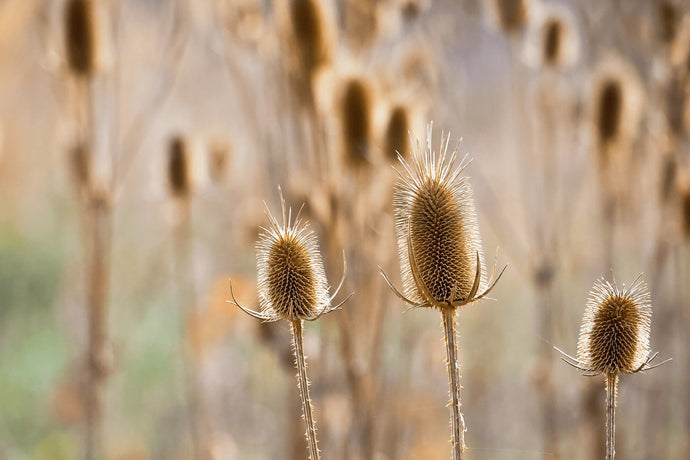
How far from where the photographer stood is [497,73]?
15.0ft

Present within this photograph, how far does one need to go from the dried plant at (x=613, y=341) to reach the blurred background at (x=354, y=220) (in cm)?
63

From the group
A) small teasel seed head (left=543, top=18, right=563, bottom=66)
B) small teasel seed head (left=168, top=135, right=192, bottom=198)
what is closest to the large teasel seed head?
small teasel seed head (left=168, top=135, right=192, bottom=198)

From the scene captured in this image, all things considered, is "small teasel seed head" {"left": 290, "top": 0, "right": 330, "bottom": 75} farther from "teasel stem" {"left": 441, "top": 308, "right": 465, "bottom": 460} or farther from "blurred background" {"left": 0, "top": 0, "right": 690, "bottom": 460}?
"teasel stem" {"left": 441, "top": 308, "right": 465, "bottom": 460}

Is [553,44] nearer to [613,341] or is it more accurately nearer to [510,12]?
[510,12]

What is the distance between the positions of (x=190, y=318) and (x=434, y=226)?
199 cm

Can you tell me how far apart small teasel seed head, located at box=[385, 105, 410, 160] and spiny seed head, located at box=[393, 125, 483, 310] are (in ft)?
3.47

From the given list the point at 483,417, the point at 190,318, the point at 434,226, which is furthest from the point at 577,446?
the point at 434,226

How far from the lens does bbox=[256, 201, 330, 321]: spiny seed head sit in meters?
1.04

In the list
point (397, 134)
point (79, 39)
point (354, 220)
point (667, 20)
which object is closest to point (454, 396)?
point (354, 220)

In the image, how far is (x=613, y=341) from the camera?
0.99m

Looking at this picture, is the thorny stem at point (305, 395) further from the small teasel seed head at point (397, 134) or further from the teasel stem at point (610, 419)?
the small teasel seed head at point (397, 134)

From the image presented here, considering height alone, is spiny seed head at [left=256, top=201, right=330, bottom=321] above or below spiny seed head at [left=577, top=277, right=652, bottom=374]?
above

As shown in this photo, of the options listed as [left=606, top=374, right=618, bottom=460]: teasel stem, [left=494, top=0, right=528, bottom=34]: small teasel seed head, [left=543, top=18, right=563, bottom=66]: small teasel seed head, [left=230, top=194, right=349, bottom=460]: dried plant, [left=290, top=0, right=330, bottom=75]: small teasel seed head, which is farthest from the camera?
[left=543, top=18, right=563, bottom=66]: small teasel seed head

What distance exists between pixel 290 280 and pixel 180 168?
5.62ft
